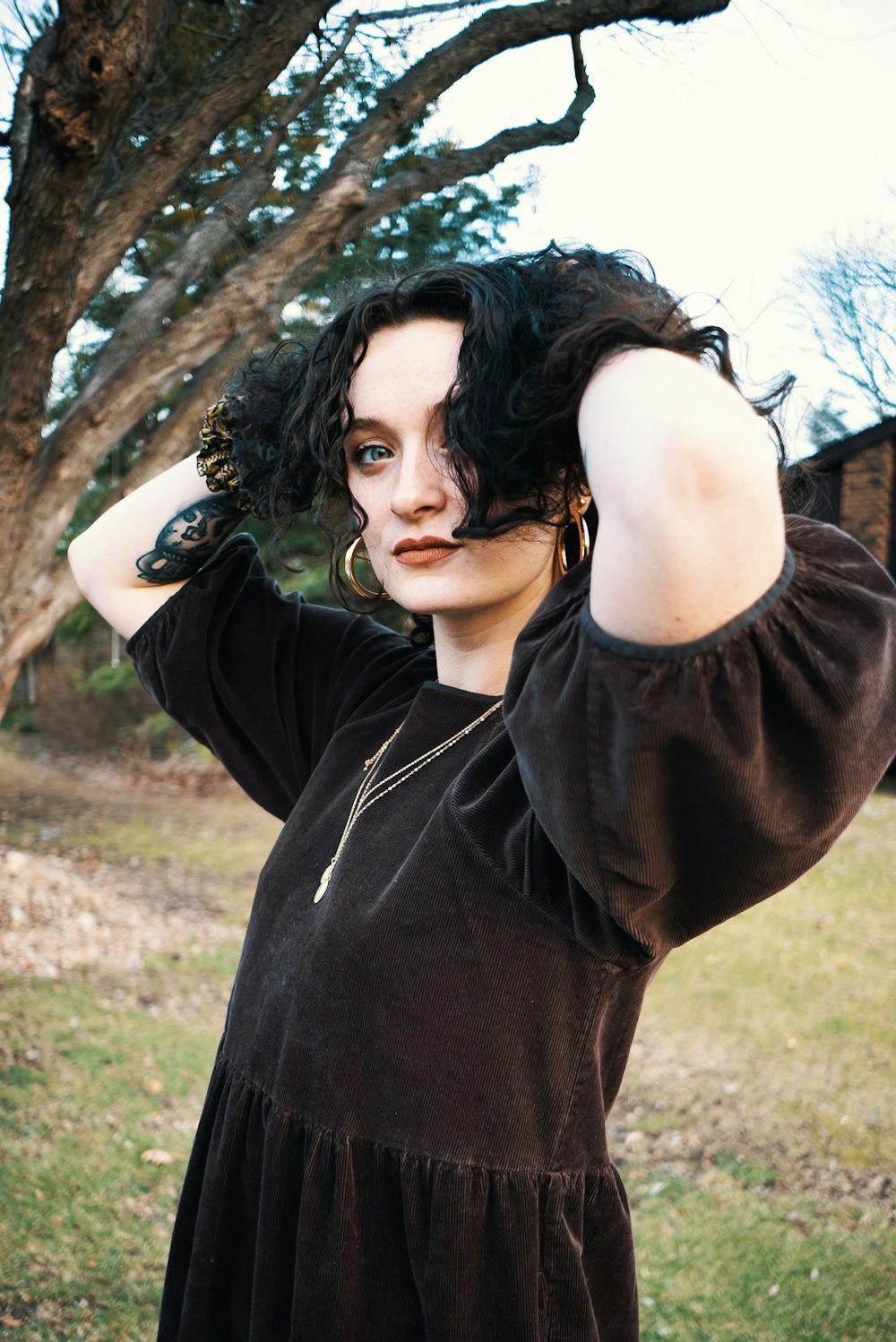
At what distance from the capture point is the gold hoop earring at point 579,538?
1175 mm

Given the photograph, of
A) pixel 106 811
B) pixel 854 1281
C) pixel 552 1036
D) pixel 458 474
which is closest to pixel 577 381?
pixel 458 474

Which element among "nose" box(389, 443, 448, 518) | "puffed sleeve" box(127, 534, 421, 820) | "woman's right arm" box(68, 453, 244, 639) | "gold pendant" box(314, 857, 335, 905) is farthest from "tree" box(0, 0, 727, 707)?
"gold pendant" box(314, 857, 335, 905)

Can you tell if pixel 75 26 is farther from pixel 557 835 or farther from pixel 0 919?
pixel 0 919

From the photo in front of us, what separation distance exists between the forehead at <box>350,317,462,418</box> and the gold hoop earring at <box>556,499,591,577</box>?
8.2 inches

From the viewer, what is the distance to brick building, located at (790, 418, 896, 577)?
1.43 metres

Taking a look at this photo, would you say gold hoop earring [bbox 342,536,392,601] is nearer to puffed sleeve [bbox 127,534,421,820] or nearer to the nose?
puffed sleeve [bbox 127,534,421,820]

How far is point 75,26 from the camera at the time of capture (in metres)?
2.12

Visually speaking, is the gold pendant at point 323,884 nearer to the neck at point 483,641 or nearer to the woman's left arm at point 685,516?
the neck at point 483,641

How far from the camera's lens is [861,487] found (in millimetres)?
1584

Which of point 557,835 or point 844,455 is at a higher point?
point 844,455

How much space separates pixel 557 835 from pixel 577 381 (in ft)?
1.33

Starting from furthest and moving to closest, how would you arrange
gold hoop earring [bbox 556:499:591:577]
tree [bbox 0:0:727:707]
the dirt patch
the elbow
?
the dirt patch, tree [bbox 0:0:727:707], the elbow, gold hoop earring [bbox 556:499:591:577]

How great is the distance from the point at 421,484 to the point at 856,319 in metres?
0.60

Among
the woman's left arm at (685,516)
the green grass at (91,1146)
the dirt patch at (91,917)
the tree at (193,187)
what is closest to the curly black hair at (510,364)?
the woman's left arm at (685,516)
